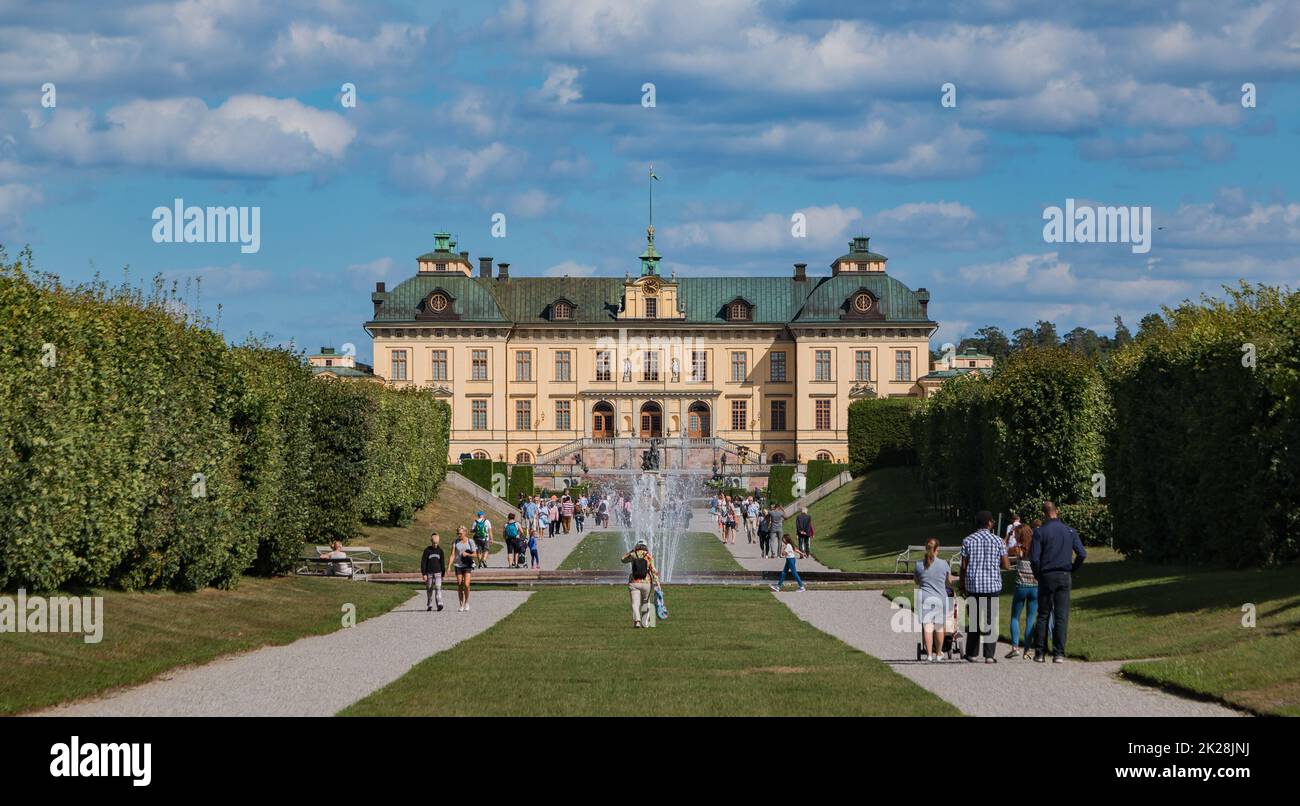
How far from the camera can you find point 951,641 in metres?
17.2

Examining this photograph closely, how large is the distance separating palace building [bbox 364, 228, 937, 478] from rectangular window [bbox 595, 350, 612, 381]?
0.06 meters

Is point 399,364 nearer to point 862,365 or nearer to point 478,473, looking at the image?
point 862,365

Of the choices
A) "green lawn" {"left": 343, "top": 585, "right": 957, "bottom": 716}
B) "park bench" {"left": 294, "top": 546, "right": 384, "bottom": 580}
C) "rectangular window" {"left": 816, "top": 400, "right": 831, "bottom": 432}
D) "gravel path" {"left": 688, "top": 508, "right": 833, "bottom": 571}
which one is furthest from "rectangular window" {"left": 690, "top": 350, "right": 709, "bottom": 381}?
"green lawn" {"left": 343, "top": 585, "right": 957, "bottom": 716}

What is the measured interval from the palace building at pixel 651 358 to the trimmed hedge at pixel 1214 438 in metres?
65.5

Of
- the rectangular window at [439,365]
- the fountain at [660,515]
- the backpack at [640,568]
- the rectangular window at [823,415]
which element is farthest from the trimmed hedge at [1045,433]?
the rectangular window at [439,365]

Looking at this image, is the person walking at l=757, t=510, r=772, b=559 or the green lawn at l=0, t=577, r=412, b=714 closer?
the green lawn at l=0, t=577, r=412, b=714

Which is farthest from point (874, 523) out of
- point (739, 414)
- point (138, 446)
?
point (739, 414)

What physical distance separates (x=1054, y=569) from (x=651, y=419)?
266 feet

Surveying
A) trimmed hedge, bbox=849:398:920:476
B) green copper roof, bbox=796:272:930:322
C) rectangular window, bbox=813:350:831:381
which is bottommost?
trimmed hedge, bbox=849:398:920:476

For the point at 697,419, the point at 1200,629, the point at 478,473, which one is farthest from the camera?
the point at 697,419

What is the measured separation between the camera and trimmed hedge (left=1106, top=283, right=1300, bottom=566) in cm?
2234

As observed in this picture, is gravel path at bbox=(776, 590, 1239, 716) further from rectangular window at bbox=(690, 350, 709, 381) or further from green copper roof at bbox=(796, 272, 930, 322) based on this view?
rectangular window at bbox=(690, 350, 709, 381)

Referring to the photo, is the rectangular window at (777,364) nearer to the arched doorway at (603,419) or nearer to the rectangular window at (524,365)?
the arched doorway at (603,419)

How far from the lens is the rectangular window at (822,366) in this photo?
314 feet
